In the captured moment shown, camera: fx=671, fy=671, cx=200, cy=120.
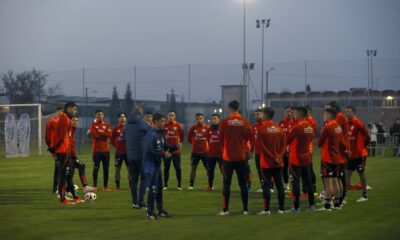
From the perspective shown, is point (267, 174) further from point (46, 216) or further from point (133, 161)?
point (46, 216)

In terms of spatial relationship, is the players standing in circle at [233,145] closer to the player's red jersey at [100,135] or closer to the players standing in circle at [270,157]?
the players standing in circle at [270,157]

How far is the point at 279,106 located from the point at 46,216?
51.6 m

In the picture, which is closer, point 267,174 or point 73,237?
point 73,237

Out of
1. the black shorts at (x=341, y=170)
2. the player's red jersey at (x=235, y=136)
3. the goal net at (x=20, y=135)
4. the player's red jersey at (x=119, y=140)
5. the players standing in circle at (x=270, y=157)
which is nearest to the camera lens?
the player's red jersey at (x=235, y=136)

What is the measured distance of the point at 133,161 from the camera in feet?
47.0

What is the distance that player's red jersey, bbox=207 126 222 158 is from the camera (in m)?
18.1

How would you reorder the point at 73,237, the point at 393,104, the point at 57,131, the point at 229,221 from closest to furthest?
the point at 73,237 → the point at 229,221 → the point at 57,131 → the point at 393,104

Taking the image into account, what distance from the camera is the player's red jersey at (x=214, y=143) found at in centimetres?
1808

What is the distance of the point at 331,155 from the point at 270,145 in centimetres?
140

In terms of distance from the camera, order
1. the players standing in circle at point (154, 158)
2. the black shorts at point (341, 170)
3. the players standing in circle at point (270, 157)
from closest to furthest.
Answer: the players standing in circle at point (154, 158) < the players standing in circle at point (270, 157) < the black shorts at point (341, 170)

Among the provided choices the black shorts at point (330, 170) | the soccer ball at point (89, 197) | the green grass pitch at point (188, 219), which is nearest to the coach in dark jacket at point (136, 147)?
the green grass pitch at point (188, 219)

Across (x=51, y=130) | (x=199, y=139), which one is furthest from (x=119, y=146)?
(x=51, y=130)

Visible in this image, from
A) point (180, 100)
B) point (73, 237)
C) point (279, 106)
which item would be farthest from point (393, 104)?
point (73, 237)

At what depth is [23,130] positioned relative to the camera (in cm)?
3706
